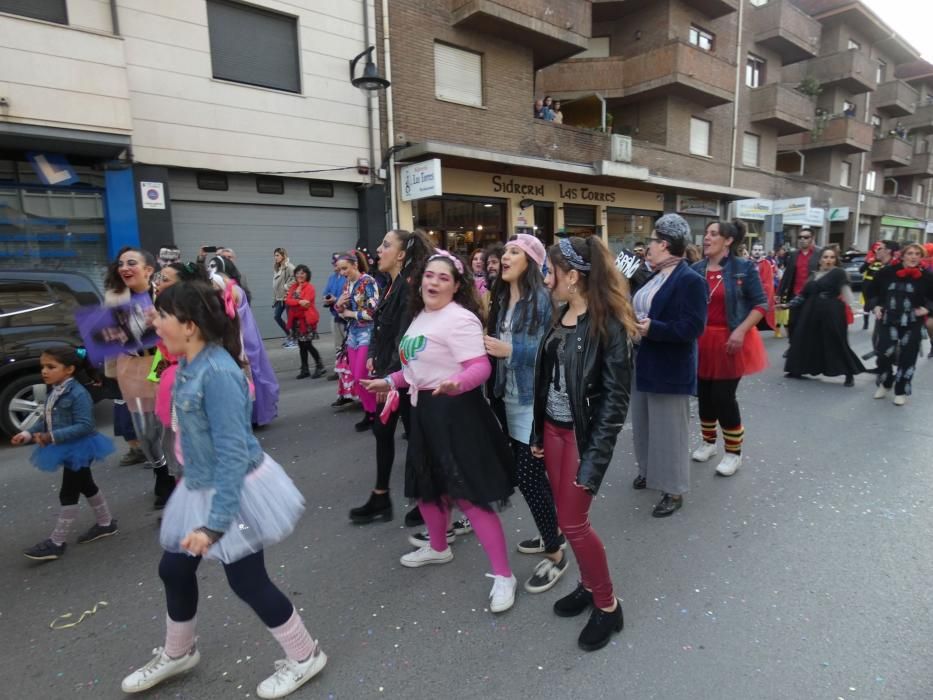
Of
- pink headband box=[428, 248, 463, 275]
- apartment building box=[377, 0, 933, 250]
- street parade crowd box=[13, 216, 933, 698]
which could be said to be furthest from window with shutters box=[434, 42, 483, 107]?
→ pink headband box=[428, 248, 463, 275]

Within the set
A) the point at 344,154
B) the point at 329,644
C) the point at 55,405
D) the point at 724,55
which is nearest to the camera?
the point at 329,644

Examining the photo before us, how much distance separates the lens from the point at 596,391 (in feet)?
7.85

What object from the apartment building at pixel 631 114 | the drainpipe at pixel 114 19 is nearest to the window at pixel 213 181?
the drainpipe at pixel 114 19

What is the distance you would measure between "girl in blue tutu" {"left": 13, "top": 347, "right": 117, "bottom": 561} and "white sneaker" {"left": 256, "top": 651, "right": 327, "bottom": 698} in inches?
78.3

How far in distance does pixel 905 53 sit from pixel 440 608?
4450 cm

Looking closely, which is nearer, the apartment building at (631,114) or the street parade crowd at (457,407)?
the street parade crowd at (457,407)

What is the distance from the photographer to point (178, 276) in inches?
174

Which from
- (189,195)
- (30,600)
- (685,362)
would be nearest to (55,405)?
(30,600)

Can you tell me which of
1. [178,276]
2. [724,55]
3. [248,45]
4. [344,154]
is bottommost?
[178,276]

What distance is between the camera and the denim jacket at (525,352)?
2.88 m

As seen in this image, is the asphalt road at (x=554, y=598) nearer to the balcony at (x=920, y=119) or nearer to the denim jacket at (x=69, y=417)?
the denim jacket at (x=69, y=417)

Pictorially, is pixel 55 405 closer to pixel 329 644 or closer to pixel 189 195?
pixel 329 644

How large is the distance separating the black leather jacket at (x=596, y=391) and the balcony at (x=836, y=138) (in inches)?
1230

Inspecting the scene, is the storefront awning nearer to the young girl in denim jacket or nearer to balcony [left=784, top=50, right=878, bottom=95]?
the young girl in denim jacket
